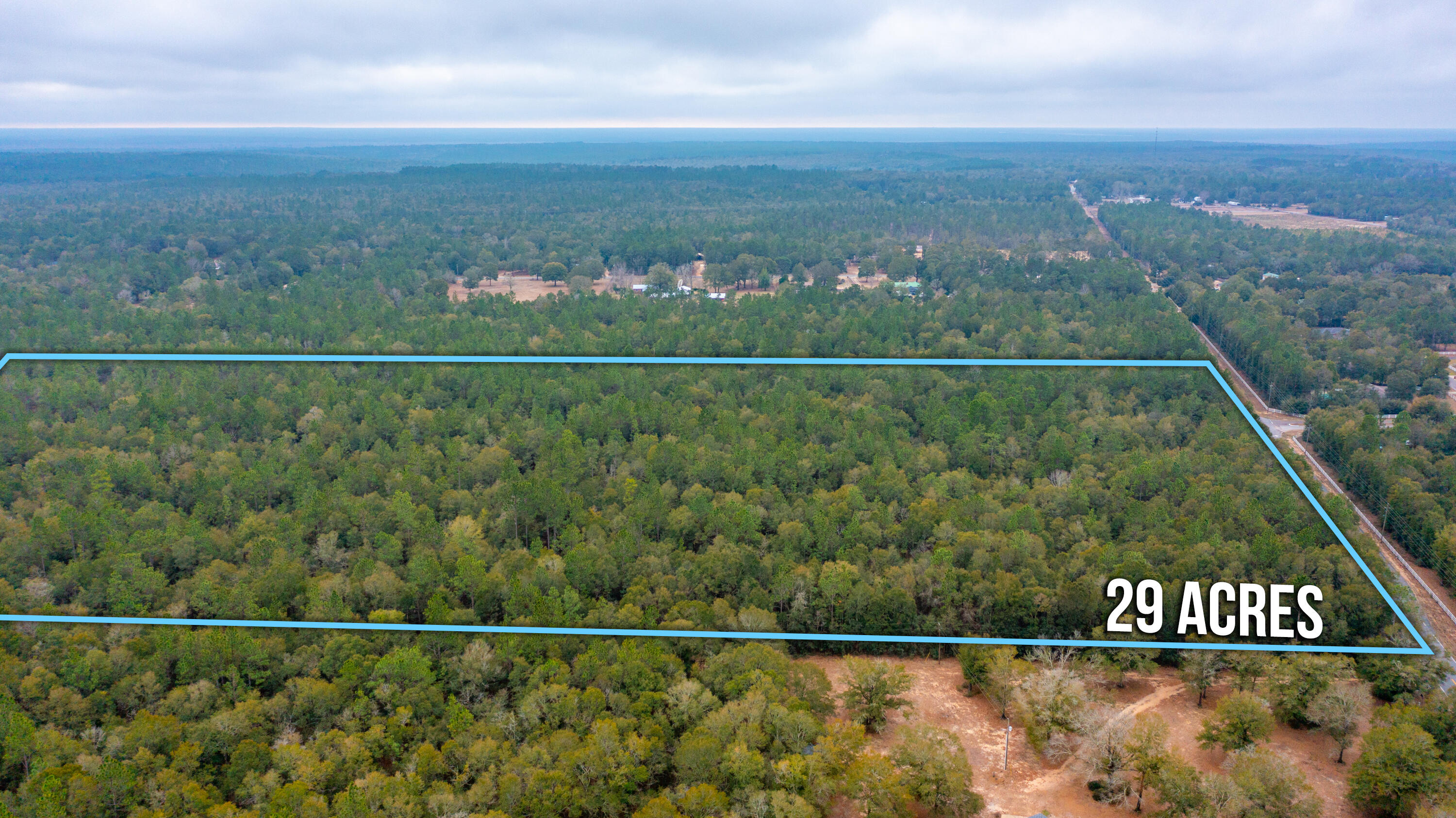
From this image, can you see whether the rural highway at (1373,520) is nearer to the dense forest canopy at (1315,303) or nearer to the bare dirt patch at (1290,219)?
the dense forest canopy at (1315,303)

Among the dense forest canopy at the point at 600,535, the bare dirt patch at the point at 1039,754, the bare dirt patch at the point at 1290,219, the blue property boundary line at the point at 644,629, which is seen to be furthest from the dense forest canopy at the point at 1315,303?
the bare dirt patch at the point at 1039,754

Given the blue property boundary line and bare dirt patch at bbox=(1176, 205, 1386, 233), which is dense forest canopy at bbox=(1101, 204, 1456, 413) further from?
the blue property boundary line

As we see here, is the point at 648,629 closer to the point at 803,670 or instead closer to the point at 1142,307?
the point at 803,670

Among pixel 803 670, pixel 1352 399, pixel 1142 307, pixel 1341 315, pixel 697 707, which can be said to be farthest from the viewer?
pixel 1341 315

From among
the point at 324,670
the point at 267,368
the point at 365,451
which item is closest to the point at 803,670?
the point at 324,670

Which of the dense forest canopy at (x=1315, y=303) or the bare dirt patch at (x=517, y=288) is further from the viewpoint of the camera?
the bare dirt patch at (x=517, y=288)

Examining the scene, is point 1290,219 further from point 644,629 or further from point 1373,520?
point 644,629

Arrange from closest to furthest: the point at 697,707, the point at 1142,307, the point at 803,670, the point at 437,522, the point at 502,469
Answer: the point at 697,707, the point at 803,670, the point at 437,522, the point at 502,469, the point at 1142,307

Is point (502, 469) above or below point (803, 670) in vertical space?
above
